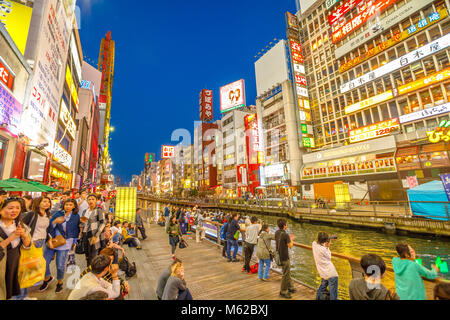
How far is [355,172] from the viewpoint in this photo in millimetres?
29391

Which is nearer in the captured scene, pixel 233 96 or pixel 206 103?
pixel 233 96

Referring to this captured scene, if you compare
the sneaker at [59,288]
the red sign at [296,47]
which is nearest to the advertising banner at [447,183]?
the sneaker at [59,288]

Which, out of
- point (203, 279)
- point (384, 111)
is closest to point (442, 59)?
point (384, 111)

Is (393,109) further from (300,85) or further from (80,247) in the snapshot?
(80,247)

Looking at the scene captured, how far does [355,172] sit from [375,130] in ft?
22.1

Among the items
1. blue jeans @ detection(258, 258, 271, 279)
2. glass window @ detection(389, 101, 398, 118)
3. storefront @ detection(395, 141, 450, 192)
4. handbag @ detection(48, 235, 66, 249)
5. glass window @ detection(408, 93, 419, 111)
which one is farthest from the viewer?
glass window @ detection(389, 101, 398, 118)

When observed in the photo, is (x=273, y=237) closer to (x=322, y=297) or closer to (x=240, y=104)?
(x=322, y=297)

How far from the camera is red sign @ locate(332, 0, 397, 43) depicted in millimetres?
29516

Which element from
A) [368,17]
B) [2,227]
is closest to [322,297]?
[2,227]

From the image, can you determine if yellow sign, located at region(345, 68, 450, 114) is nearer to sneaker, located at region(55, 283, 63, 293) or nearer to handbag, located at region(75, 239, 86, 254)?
handbag, located at region(75, 239, 86, 254)

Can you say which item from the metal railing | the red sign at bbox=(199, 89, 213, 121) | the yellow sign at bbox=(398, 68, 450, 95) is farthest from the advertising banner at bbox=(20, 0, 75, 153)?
the red sign at bbox=(199, 89, 213, 121)

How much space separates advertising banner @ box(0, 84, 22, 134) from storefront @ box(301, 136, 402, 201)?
89.9 ft

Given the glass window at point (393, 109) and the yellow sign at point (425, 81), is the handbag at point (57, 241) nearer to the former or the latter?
the yellow sign at point (425, 81)

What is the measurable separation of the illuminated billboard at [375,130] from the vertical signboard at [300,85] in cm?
781
